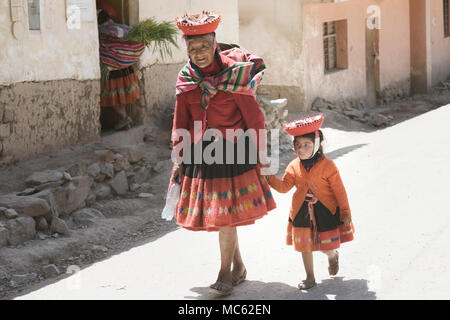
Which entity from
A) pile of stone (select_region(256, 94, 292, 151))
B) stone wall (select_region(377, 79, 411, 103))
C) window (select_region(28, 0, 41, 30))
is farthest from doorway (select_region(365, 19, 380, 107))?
window (select_region(28, 0, 41, 30))

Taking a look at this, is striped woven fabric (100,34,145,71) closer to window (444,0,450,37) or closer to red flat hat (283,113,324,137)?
red flat hat (283,113,324,137)

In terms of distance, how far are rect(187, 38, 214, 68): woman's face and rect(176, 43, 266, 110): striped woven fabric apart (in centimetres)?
9

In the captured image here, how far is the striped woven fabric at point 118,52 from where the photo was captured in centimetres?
870

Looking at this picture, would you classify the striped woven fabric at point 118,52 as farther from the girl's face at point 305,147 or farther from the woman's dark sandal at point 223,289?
the woman's dark sandal at point 223,289

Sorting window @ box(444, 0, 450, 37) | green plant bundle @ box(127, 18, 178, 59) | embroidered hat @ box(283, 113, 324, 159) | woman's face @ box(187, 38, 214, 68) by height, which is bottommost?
embroidered hat @ box(283, 113, 324, 159)

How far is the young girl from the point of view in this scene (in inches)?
179

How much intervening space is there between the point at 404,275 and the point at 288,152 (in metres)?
6.15

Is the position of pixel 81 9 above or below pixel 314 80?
above

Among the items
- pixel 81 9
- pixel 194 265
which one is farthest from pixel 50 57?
pixel 194 265

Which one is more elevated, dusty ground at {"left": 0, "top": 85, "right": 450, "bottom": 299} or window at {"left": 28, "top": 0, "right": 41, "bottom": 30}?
window at {"left": 28, "top": 0, "right": 41, "bottom": 30}

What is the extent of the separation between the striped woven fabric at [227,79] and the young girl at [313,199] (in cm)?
37

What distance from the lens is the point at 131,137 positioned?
9133mm
